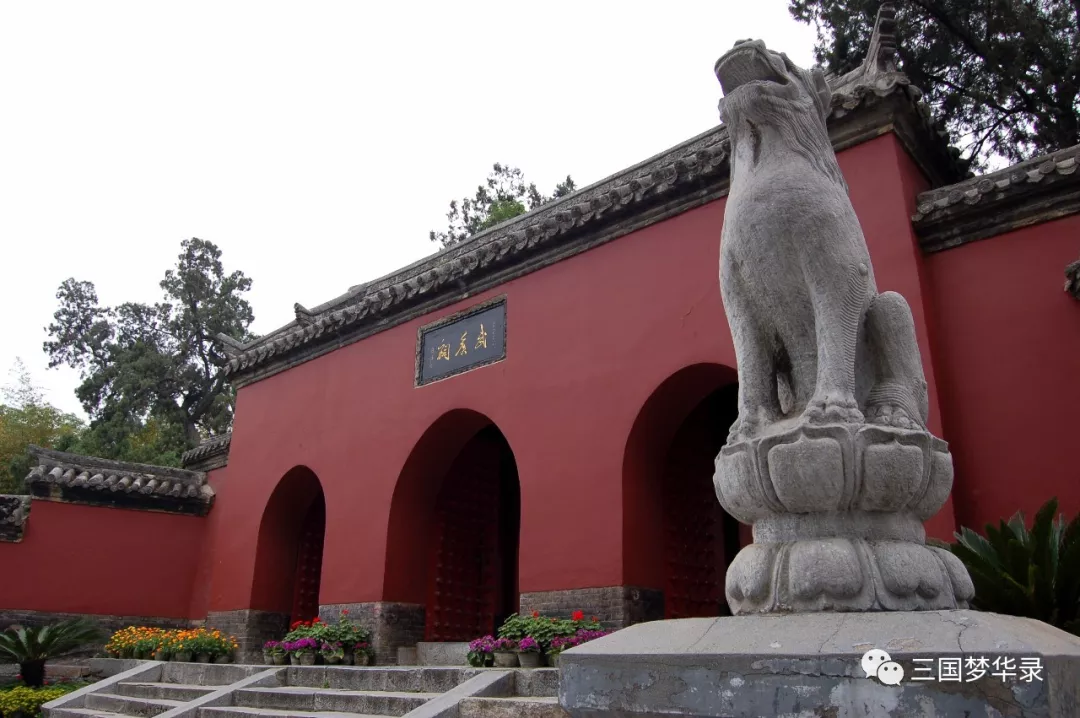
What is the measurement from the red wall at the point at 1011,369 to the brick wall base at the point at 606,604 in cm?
274

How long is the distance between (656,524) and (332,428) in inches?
195

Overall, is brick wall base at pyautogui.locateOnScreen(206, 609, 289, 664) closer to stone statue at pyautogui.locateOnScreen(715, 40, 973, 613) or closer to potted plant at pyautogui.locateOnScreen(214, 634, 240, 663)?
potted plant at pyautogui.locateOnScreen(214, 634, 240, 663)

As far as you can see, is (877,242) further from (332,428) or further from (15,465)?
(15,465)

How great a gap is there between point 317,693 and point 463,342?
418 cm

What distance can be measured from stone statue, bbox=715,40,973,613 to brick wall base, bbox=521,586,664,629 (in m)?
4.58

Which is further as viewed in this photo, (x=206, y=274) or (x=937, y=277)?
(x=206, y=274)

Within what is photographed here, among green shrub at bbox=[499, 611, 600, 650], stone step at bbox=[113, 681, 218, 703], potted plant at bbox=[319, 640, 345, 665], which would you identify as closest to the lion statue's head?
green shrub at bbox=[499, 611, 600, 650]

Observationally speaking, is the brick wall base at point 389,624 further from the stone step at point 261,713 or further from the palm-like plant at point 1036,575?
the palm-like plant at point 1036,575

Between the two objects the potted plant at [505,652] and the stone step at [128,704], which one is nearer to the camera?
the potted plant at [505,652]

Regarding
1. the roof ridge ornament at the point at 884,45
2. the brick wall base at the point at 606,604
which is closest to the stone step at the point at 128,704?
the brick wall base at the point at 606,604

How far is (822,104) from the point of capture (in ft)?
11.2

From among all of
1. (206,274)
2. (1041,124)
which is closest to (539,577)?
(1041,124)

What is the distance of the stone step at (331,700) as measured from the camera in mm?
6075

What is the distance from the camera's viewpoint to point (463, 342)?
9.66 metres
